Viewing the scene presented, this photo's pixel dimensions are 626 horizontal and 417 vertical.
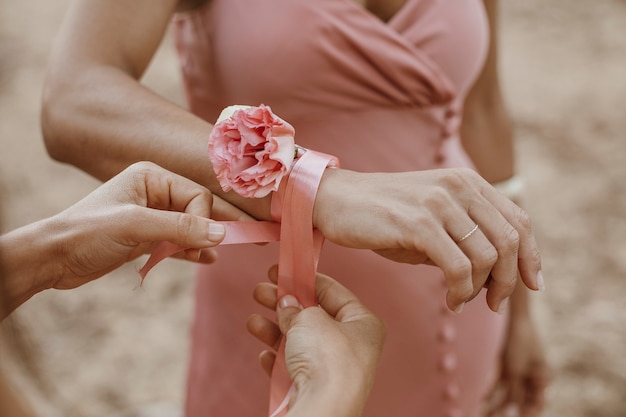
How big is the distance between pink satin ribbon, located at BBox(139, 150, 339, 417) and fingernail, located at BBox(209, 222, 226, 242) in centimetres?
2

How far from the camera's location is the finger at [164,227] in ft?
2.40

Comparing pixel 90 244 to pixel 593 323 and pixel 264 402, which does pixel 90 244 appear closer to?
pixel 264 402

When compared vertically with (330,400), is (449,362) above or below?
below

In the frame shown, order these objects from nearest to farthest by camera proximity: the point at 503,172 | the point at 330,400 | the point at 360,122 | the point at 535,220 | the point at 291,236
→ the point at 330,400
the point at 291,236
the point at 360,122
the point at 503,172
the point at 535,220

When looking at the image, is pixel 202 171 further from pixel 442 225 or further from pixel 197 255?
pixel 442 225

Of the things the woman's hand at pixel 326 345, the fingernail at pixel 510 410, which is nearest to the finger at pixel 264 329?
the woman's hand at pixel 326 345

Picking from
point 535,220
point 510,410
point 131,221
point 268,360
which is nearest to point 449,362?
point 268,360

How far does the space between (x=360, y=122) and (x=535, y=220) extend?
187 centimetres

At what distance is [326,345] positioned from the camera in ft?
2.40

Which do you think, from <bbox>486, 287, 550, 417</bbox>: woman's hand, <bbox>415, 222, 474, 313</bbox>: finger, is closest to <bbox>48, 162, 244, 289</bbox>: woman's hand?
<bbox>415, 222, 474, 313</bbox>: finger

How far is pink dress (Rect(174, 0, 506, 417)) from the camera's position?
3.17ft

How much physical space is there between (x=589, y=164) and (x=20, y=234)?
103 inches

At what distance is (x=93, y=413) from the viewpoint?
6.99 feet

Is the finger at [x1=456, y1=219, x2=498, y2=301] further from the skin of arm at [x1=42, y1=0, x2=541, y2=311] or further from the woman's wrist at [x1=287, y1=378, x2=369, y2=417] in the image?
the woman's wrist at [x1=287, y1=378, x2=369, y2=417]
